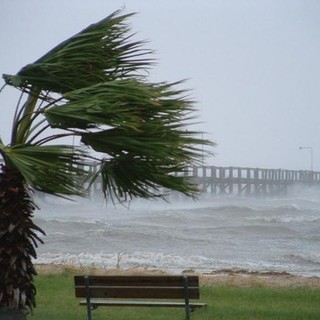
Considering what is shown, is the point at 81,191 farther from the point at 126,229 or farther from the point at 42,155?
the point at 126,229

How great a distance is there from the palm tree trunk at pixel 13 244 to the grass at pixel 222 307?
184 centimetres

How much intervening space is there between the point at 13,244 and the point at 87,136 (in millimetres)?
1225

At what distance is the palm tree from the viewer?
23.6 feet

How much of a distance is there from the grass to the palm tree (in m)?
2.11

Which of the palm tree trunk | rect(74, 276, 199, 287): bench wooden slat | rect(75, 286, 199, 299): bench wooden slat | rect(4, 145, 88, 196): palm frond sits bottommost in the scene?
rect(75, 286, 199, 299): bench wooden slat

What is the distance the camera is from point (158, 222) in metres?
44.9

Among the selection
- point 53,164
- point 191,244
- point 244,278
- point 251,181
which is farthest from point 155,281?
point 251,181

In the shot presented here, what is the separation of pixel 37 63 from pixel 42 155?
986 mm

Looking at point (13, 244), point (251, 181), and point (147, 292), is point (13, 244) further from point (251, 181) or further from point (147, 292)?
point (251, 181)

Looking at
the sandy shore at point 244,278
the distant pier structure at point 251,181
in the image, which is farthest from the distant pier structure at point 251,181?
the sandy shore at point 244,278

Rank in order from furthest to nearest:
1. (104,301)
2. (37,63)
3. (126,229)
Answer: (126,229) → (104,301) → (37,63)

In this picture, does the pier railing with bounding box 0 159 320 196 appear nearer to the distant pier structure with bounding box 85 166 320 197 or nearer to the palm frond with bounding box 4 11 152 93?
the distant pier structure with bounding box 85 166 320 197

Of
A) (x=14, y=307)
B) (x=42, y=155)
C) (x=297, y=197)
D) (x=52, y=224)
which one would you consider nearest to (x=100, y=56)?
(x=42, y=155)

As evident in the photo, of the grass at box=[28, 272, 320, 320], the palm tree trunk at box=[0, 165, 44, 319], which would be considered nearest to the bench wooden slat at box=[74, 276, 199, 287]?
the grass at box=[28, 272, 320, 320]
